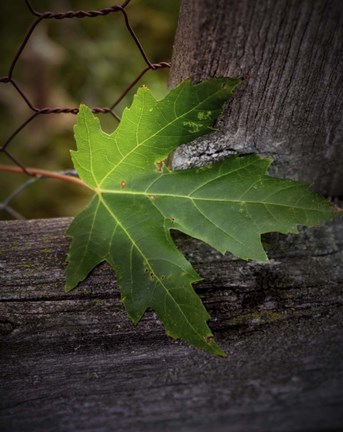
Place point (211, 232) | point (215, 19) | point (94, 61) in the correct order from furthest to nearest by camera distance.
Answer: point (94, 61) < point (211, 232) < point (215, 19)

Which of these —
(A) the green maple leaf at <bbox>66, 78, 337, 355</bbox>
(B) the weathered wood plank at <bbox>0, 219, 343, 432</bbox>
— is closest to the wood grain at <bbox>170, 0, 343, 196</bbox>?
(A) the green maple leaf at <bbox>66, 78, 337, 355</bbox>

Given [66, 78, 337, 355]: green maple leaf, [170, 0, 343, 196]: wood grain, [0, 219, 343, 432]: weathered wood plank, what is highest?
[170, 0, 343, 196]: wood grain

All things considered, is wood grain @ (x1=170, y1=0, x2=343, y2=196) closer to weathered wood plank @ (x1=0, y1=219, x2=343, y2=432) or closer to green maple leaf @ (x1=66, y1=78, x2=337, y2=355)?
green maple leaf @ (x1=66, y1=78, x2=337, y2=355)

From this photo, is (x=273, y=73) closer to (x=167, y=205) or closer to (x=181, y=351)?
(x=167, y=205)

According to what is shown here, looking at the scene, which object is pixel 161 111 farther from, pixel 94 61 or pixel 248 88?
pixel 94 61

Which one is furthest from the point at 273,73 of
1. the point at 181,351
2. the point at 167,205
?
the point at 181,351

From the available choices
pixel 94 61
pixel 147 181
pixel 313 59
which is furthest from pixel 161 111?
pixel 94 61
